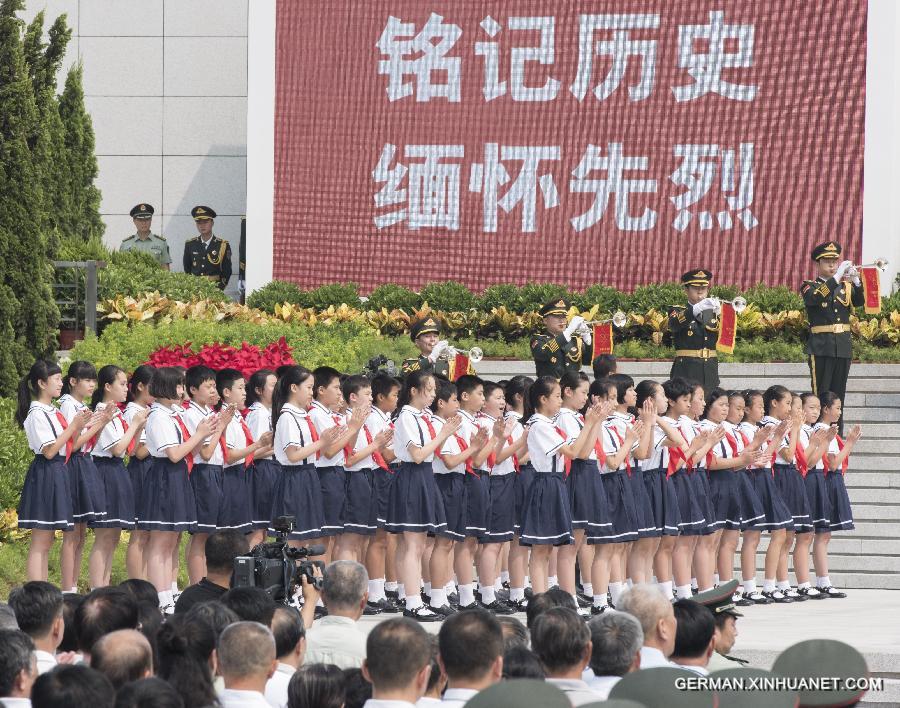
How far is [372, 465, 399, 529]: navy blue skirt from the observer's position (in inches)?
396

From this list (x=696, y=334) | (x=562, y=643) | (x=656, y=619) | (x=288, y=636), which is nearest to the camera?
(x=562, y=643)

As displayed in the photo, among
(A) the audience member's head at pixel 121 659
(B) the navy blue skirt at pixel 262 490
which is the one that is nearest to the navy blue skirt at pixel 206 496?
(B) the navy blue skirt at pixel 262 490

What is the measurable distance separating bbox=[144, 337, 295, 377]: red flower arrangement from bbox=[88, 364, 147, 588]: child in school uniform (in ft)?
6.35

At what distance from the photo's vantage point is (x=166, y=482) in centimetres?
959

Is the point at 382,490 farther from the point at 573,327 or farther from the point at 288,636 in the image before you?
the point at 288,636

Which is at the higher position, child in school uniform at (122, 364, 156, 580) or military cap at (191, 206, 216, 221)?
military cap at (191, 206, 216, 221)

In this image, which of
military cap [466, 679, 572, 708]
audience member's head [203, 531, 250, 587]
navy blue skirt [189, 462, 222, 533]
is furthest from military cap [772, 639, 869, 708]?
navy blue skirt [189, 462, 222, 533]

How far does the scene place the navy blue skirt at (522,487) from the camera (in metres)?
9.88

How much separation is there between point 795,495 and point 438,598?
2.97 m

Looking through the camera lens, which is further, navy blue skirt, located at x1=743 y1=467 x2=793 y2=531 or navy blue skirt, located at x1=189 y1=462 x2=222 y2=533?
navy blue skirt, located at x1=743 y1=467 x2=793 y2=531

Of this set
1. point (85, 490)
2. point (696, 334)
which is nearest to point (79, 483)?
point (85, 490)

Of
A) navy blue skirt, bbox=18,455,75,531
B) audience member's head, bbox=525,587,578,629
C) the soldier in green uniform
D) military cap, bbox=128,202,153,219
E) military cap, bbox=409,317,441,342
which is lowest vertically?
navy blue skirt, bbox=18,455,75,531

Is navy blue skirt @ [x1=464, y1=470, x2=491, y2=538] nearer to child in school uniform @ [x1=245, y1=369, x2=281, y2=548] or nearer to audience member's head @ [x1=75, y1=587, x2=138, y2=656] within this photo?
A: child in school uniform @ [x1=245, y1=369, x2=281, y2=548]

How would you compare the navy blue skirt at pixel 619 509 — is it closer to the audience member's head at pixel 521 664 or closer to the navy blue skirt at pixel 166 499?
the navy blue skirt at pixel 166 499
